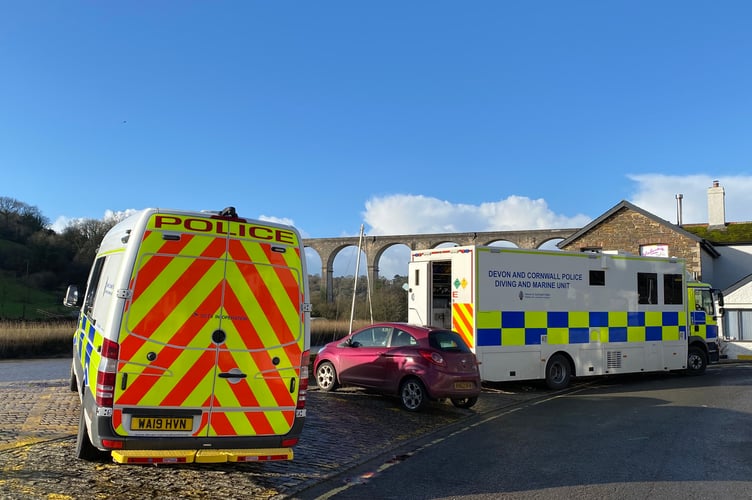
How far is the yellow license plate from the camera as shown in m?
4.82

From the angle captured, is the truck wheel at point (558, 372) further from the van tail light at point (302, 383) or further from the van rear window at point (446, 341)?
the van tail light at point (302, 383)

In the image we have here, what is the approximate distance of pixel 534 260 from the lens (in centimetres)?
1352

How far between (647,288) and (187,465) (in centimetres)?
1284

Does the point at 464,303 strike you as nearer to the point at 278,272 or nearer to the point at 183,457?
the point at 278,272

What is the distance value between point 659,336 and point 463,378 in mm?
8129

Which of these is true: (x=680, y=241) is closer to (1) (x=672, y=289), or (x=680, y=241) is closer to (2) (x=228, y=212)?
(1) (x=672, y=289)

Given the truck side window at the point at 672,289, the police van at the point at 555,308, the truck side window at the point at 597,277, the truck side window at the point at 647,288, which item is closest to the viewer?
the police van at the point at 555,308

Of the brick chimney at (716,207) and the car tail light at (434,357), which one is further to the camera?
the brick chimney at (716,207)

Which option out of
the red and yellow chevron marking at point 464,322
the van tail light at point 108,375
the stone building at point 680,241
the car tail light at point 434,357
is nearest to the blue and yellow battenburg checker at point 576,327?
the red and yellow chevron marking at point 464,322

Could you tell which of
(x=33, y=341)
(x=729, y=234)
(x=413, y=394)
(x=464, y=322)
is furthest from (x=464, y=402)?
(x=729, y=234)

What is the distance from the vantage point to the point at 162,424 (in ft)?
16.0

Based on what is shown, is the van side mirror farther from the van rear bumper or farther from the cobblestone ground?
the van rear bumper

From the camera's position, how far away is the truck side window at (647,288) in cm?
1522

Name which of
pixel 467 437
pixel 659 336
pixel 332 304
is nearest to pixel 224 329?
Result: pixel 467 437
